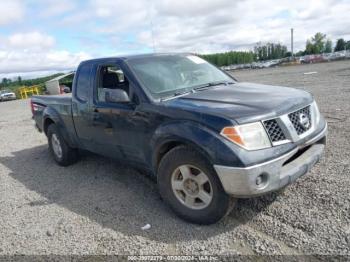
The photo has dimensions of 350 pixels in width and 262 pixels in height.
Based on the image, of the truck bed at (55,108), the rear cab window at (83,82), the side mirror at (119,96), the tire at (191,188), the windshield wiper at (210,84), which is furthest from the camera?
the truck bed at (55,108)

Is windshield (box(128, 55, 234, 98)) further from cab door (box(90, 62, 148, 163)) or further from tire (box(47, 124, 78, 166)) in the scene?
tire (box(47, 124, 78, 166))

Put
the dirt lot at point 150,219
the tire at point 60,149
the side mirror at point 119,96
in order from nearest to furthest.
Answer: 1. the dirt lot at point 150,219
2. the side mirror at point 119,96
3. the tire at point 60,149

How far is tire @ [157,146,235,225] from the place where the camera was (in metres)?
3.19

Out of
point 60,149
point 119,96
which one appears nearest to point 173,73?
point 119,96

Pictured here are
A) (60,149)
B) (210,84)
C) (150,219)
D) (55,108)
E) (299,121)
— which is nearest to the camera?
(299,121)

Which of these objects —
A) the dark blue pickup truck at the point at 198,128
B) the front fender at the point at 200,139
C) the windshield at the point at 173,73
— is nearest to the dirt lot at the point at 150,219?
the dark blue pickup truck at the point at 198,128

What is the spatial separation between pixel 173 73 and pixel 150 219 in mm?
1903

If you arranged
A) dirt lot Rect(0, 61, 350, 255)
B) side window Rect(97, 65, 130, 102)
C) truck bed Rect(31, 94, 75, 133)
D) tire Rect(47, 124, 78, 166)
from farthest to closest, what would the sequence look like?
tire Rect(47, 124, 78, 166) → truck bed Rect(31, 94, 75, 133) → side window Rect(97, 65, 130, 102) → dirt lot Rect(0, 61, 350, 255)

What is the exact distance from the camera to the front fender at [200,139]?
2.95 metres

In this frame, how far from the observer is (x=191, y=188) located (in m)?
3.44

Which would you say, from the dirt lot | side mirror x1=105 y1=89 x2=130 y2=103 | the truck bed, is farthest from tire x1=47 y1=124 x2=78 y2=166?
side mirror x1=105 y1=89 x2=130 y2=103

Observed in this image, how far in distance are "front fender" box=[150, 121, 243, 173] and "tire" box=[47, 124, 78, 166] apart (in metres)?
2.90

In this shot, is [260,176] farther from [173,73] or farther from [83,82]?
[83,82]

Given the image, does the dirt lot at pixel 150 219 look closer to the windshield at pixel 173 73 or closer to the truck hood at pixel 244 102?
the truck hood at pixel 244 102
